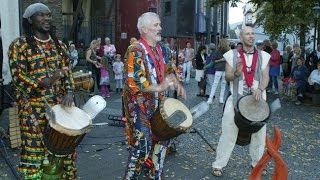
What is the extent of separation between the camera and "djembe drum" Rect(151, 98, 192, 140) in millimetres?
Result: 3844

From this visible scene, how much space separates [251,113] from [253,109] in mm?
62

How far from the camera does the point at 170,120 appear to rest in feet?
12.6

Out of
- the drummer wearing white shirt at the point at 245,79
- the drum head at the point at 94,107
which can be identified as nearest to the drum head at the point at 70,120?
the drum head at the point at 94,107

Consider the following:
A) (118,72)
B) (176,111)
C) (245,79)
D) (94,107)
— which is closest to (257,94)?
(245,79)

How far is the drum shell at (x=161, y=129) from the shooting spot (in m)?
3.86

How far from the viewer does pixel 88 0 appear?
20391mm

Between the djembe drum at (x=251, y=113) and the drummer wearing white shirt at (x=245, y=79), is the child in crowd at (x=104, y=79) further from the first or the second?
the djembe drum at (x=251, y=113)

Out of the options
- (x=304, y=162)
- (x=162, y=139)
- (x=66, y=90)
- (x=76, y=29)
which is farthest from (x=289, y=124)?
(x=76, y=29)

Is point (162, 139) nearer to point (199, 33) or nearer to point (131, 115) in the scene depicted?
point (131, 115)

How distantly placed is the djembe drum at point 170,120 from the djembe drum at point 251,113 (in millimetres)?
830

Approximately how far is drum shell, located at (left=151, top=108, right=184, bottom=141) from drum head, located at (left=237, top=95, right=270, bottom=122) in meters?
1.02

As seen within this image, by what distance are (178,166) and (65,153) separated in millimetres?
2235

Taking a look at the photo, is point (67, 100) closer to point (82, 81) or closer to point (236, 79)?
point (236, 79)

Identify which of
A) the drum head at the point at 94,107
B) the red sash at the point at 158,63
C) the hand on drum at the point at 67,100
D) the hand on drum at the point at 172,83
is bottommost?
the drum head at the point at 94,107
